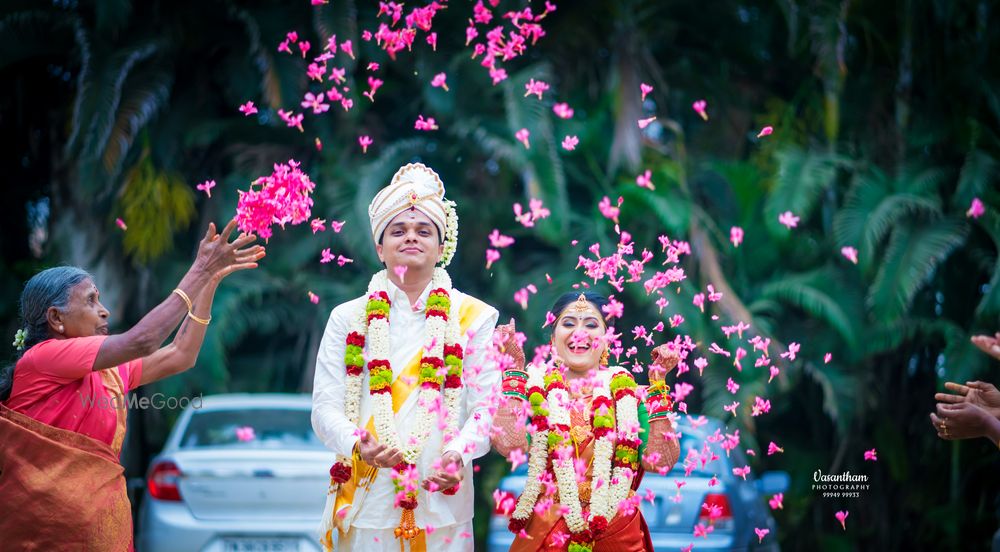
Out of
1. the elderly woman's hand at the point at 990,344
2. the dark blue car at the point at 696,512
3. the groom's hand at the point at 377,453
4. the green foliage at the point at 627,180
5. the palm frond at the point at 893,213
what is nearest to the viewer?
the elderly woman's hand at the point at 990,344

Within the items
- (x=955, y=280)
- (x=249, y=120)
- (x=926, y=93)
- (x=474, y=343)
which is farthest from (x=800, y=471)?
(x=474, y=343)

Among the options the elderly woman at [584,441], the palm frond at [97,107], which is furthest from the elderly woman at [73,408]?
the palm frond at [97,107]

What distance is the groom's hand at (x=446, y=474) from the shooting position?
4.46 meters

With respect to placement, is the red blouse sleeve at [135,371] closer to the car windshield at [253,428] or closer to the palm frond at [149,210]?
the car windshield at [253,428]

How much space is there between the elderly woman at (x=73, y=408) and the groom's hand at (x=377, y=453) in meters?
0.80

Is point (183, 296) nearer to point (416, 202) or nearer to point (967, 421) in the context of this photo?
point (416, 202)

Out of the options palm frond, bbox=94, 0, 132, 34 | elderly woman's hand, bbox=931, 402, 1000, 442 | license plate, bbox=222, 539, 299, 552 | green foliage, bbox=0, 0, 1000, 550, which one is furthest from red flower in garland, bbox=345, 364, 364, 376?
palm frond, bbox=94, 0, 132, 34

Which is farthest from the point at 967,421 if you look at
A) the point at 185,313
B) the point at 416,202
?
the point at 185,313

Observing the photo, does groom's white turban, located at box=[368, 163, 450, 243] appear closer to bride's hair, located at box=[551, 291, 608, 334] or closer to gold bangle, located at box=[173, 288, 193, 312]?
bride's hair, located at box=[551, 291, 608, 334]

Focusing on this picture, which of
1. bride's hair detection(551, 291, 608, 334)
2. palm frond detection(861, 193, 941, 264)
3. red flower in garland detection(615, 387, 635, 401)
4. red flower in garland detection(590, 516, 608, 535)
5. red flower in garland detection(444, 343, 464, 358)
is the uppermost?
palm frond detection(861, 193, 941, 264)

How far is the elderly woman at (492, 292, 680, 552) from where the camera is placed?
4688mm

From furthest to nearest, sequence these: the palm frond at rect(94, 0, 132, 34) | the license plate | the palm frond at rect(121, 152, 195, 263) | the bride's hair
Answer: the palm frond at rect(121, 152, 195, 263) < the palm frond at rect(94, 0, 132, 34) < the license plate < the bride's hair

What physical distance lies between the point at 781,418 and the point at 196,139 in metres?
6.77

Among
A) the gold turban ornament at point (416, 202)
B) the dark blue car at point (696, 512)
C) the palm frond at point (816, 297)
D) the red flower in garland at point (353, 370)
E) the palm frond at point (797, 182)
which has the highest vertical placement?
the palm frond at point (797, 182)
